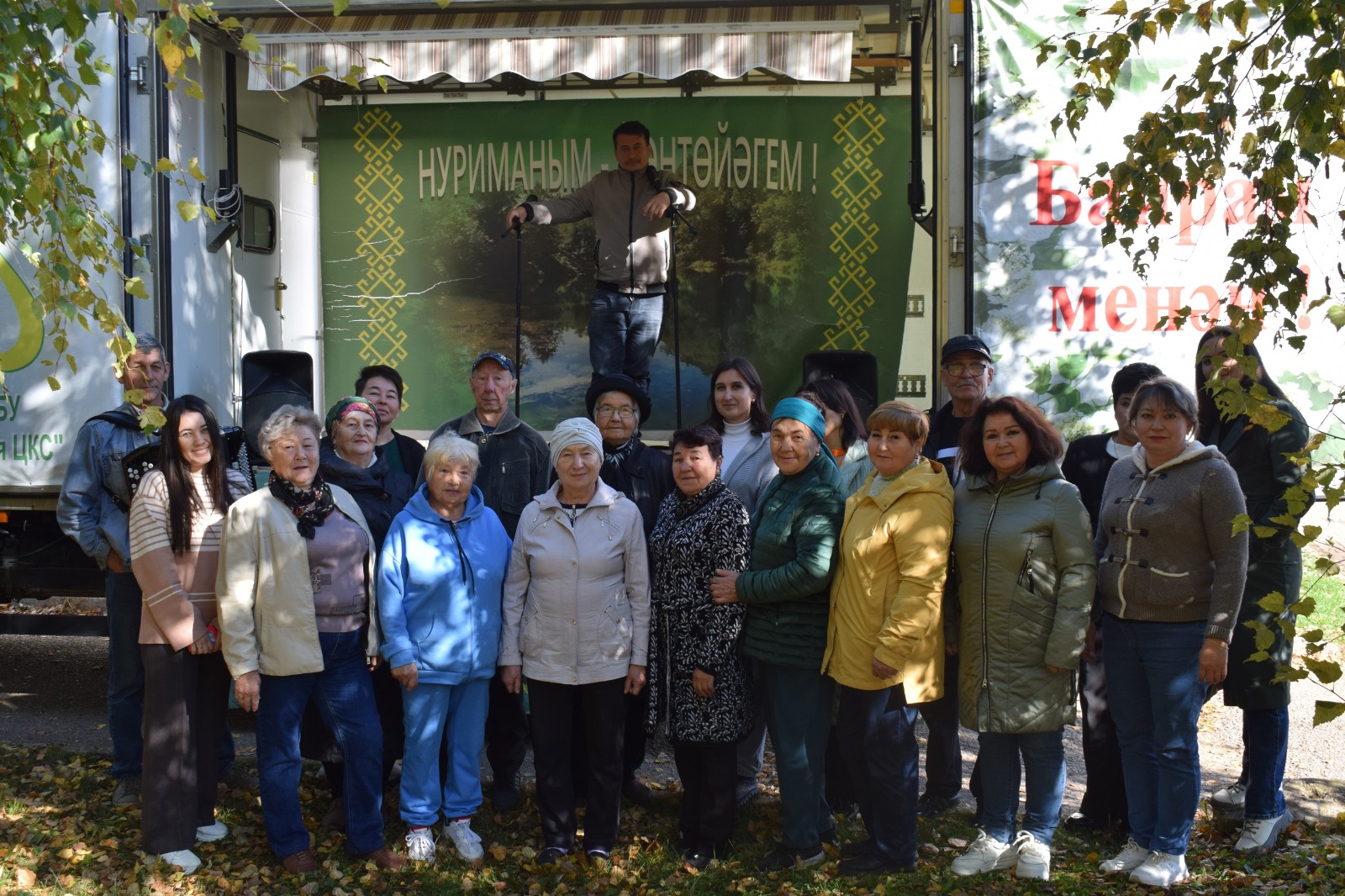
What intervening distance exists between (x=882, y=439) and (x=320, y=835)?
2432 millimetres

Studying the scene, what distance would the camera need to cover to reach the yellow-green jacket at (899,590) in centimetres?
376

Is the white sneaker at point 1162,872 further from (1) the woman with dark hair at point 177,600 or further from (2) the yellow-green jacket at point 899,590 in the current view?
(1) the woman with dark hair at point 177,600

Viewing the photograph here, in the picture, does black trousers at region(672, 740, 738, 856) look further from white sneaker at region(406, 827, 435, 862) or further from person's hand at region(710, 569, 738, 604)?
white sneaker at region(406, 827, 435, 862)

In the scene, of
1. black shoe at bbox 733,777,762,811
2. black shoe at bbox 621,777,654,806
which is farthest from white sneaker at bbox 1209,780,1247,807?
black shoe at bbox 621,777,654,806

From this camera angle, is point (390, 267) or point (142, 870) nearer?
point (142, 870)

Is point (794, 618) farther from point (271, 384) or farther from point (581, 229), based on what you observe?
point (581, 229)

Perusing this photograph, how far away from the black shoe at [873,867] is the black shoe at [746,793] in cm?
62

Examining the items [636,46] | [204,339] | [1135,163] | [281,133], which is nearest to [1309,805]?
[1135,163]

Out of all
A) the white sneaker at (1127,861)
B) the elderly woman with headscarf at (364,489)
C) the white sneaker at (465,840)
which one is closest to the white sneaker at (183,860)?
the elderly woman with headscarf at (364,489)

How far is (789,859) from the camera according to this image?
3.99 meters

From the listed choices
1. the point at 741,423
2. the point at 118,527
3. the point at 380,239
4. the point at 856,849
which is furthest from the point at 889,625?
the point at 380,239

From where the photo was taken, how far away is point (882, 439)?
392cm

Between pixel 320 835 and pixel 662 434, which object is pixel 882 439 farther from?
pixel 662 434

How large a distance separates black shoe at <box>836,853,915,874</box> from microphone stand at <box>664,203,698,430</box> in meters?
2.96
